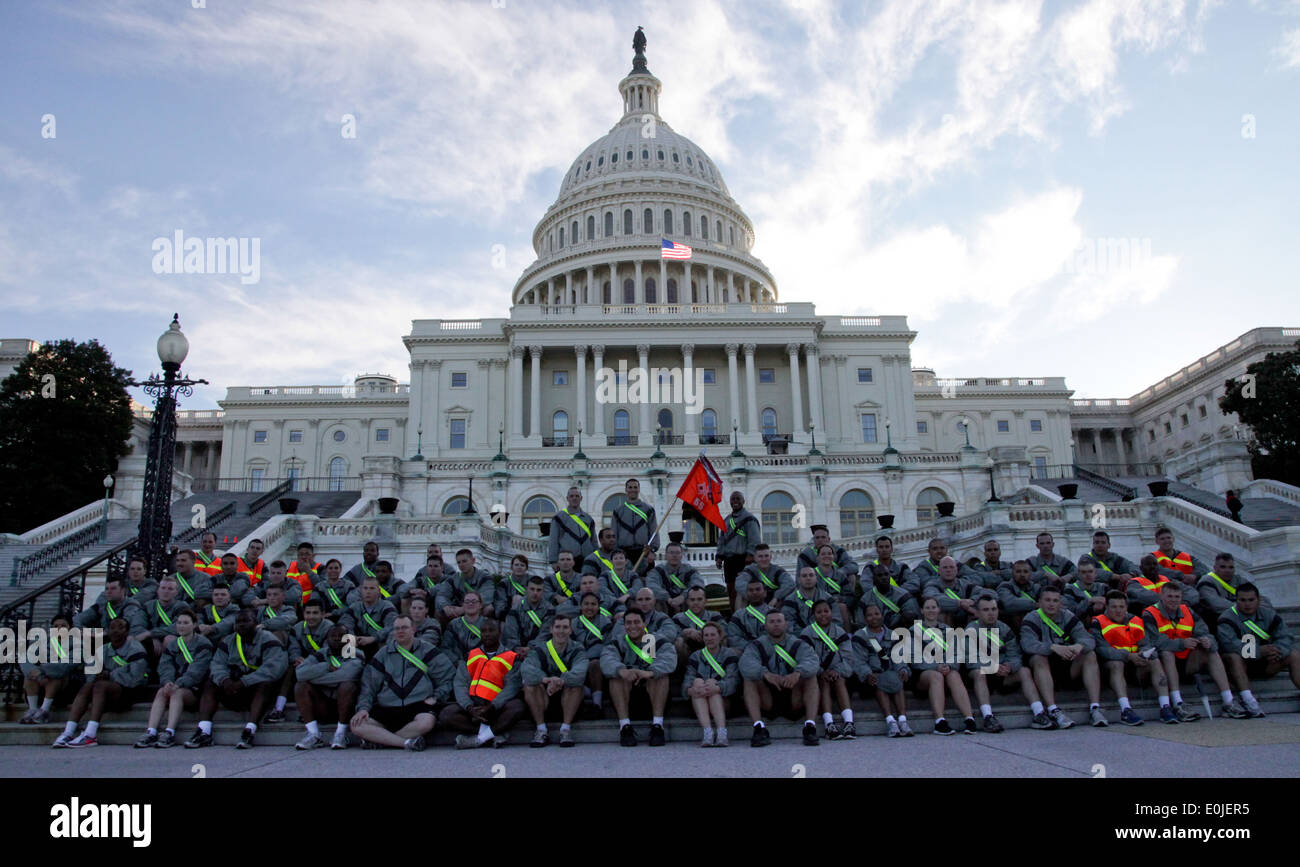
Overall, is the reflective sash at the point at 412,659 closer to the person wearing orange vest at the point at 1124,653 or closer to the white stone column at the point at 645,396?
the person wearing orange vest at the point at 1124,653

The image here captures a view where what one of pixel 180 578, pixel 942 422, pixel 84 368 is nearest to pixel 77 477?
pixel 84 368

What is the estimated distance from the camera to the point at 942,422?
A: 8244cm

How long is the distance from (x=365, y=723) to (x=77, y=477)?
46795 millimetres

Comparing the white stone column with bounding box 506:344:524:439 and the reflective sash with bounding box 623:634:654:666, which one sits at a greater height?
the white stone column with bounding box 506:344:524:439

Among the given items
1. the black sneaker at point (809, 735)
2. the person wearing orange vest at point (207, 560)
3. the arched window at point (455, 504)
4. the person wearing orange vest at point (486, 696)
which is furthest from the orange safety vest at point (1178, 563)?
the arched window at point (455, 504)

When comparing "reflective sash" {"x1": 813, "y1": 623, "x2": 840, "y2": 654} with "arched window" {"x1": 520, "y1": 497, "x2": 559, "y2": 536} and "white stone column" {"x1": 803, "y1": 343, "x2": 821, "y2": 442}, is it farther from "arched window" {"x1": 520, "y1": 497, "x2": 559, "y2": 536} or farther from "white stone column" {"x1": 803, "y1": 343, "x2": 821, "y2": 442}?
"white stone column" {"x1": 803, "y1": 343, "x2": 821, "y2": 442}

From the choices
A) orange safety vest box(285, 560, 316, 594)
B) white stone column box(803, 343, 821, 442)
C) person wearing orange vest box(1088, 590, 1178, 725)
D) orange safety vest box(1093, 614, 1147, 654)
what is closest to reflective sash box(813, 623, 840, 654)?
person wearing orange vest box(1088, 590, 1178, 725)

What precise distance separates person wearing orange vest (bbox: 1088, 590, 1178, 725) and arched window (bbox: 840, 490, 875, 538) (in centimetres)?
3072

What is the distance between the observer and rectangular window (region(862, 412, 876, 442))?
222 ft

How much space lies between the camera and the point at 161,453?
46.3 ft

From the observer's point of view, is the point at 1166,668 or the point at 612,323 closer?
the point at 1166,668

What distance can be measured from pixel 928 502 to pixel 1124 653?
32.7m

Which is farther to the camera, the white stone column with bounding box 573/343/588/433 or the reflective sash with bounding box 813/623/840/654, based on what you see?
the white stone column with bounding box 573/343/588/433
